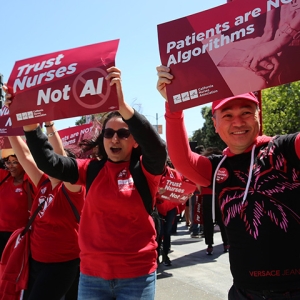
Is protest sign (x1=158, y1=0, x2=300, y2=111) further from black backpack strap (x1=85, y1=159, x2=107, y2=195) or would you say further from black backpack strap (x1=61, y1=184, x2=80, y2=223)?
black backpack strap (x1=61, y1=184, x2=80, y2=223)

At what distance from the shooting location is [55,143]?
344 cm

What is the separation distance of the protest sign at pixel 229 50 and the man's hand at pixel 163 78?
29mm

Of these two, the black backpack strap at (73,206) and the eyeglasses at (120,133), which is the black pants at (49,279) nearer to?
the black backpack strap at (73,206)

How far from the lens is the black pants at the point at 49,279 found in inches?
120

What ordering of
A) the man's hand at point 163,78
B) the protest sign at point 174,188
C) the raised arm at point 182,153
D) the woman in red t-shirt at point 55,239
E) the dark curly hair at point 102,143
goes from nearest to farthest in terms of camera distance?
the man's hand at point 163,78, the raised arm at point 182,153, the dark curly hair at point 102,143, the woman in red t-shirt at point 55,239, the protest sign at point 174,188

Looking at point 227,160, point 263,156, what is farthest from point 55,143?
point 263,156

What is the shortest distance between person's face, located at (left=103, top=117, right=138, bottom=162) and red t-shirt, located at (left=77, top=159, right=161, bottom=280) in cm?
17

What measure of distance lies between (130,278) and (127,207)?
45 cm

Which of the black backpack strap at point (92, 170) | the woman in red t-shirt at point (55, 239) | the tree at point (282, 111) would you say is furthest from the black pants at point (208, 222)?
the tree at point (282, 111)

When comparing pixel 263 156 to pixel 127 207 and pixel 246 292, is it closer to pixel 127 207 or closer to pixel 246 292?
pixel 246 292

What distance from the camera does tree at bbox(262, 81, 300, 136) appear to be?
26.9 meters

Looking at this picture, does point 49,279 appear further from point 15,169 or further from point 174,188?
point 174,188

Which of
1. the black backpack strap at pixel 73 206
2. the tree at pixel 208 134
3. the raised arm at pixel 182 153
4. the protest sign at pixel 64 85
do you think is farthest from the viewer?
the tree at pixel 208 134

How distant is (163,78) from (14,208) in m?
3.03
